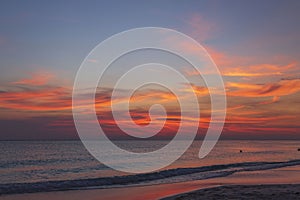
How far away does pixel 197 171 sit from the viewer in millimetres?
37844

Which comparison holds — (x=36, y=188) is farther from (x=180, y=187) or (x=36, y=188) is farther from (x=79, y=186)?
(x=180, y=187)

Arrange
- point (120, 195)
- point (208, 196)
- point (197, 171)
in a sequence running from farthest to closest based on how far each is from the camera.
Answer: point (197, 171) → point (120, 195) → point (208, 196)

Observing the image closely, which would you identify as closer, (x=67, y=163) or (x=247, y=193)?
(x=247, y=193)

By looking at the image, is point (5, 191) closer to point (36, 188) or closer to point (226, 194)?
point (36, 188)

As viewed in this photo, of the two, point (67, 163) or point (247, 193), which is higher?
point (67, 163)

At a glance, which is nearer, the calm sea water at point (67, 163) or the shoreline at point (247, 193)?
the shoreline at point (247, 193)

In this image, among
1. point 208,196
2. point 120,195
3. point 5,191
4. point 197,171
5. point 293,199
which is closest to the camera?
point 293,199

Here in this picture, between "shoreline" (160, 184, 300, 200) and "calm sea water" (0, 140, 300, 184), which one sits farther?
"calm sea water" (0, 140, 300, 184)

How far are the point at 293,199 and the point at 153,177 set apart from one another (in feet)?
54.4

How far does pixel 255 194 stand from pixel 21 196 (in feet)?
44.4

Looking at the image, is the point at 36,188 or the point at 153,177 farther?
the point at 153,177

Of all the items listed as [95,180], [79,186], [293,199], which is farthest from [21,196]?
[293,199]

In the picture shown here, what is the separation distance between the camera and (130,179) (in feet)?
97.2

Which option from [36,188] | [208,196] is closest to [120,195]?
[208,196]
